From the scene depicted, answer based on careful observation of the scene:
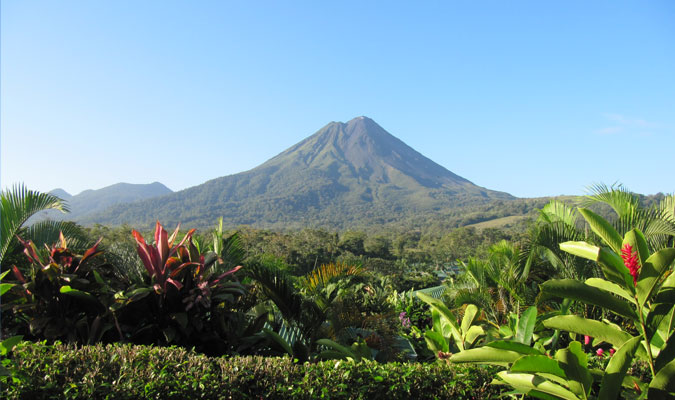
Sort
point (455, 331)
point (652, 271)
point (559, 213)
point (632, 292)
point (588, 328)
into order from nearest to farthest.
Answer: point (652, 271), point (632, 292), point (588, 328), point (455, 331), point (559, 213)

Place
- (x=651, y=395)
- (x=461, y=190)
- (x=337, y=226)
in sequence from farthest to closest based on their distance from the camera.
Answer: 1. (x=461, y=190)
2. (x=337, y=226)
3. (x=651, y=395)

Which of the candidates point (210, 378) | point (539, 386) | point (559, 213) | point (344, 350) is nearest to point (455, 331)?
point (344, 350)

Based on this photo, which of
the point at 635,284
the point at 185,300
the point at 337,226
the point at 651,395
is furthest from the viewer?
the point at 337,226

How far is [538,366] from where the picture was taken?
173 cm

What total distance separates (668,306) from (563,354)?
1.52ft

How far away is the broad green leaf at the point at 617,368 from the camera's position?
1586 millimetres

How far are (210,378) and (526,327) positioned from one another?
1929 millimetres

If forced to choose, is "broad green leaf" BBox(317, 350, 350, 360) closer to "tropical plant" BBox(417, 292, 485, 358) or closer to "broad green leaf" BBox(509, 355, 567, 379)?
"tropical plant" BBox(417, 292, 485, 358)

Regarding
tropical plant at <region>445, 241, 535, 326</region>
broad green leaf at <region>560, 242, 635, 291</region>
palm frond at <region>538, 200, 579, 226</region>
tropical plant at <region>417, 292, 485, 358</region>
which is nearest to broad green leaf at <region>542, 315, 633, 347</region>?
broad green leaf at <region>560, 242, 635, 291</region>

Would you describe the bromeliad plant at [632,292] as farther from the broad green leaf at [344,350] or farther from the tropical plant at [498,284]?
the tropical plant at [498,284]

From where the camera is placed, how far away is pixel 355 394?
7.46ft

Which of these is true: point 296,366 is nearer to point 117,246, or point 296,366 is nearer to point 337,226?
point 117,246

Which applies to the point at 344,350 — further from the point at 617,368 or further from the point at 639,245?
the point at 639,245

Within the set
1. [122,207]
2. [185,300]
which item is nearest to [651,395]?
[185,300]
